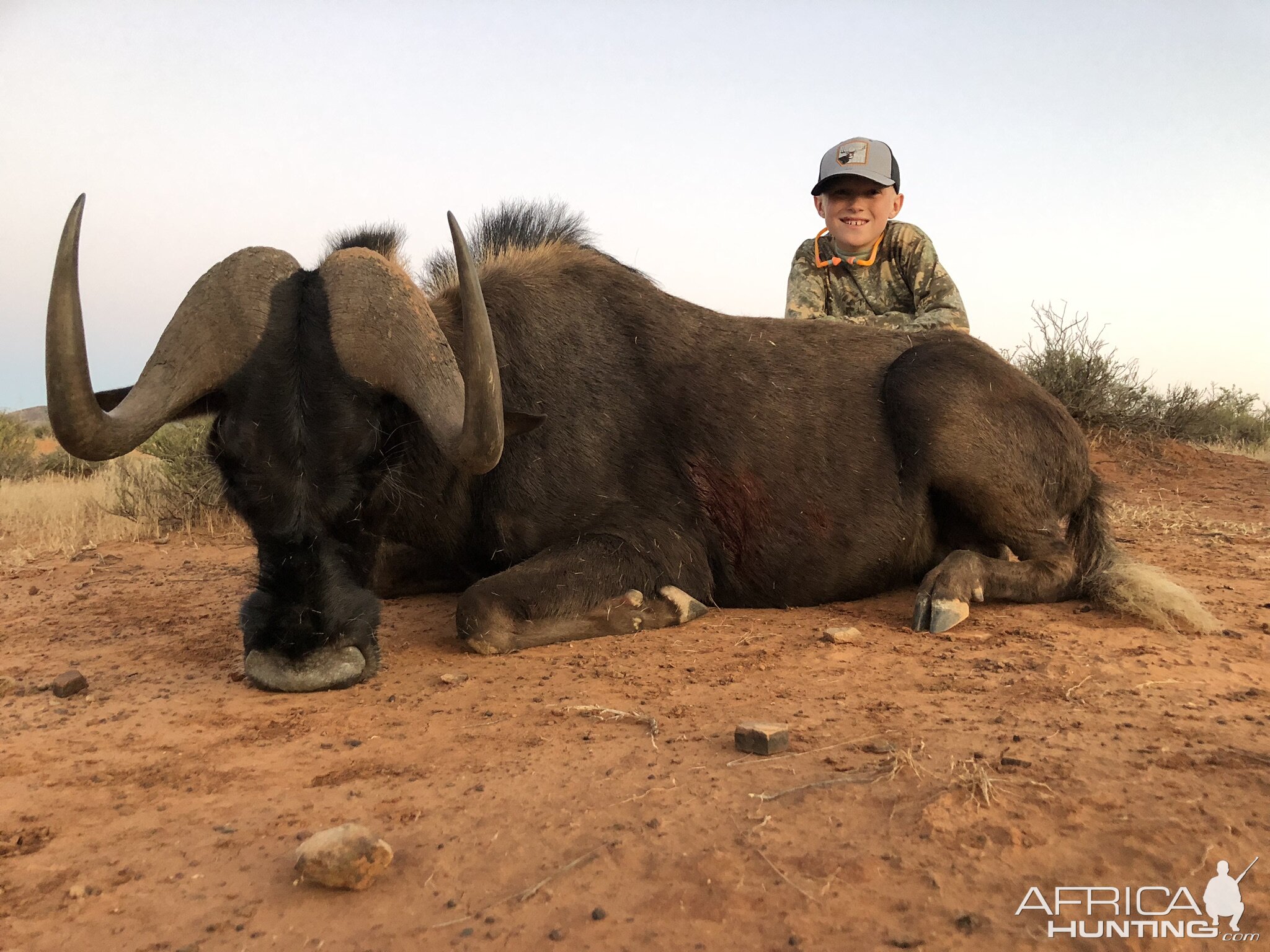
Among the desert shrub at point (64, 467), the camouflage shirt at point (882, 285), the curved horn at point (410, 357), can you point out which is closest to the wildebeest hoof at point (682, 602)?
the curved horn at point (410, 357)

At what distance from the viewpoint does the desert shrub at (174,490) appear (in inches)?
324

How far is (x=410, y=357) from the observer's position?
3.66 metres

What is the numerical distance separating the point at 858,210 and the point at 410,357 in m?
4.62

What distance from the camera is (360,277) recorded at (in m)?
3.81

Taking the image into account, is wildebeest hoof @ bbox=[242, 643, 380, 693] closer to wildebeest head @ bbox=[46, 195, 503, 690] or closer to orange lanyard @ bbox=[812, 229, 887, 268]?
wildebeest head @ bbox=[46, 195, 503, 690]

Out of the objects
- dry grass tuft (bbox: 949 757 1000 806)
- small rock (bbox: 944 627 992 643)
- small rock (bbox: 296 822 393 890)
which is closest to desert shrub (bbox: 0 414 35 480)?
small rock (bbox: 944 627 992 643)

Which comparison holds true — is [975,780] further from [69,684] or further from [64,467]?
[64,467]

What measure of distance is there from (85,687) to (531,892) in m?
2.50

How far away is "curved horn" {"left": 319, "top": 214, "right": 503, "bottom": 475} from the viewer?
3.28 meters

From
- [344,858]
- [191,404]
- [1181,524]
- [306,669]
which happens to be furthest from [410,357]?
[1181,524]

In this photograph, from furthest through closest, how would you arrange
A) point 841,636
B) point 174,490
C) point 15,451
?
point 15,451
point 174,490
point 841,636

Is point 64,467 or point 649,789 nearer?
point 649,789

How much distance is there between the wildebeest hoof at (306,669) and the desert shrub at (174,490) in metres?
4.77

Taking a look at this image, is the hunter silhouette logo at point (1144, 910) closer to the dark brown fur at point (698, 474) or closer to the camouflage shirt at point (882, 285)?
the dark brown fur at point (698, 474)
